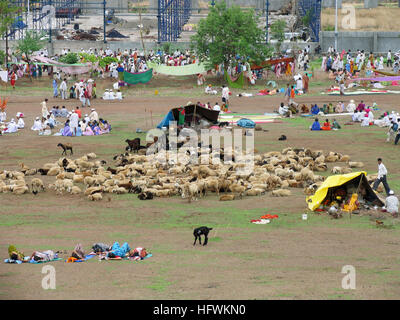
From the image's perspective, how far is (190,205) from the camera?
23.3m

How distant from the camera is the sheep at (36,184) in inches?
995

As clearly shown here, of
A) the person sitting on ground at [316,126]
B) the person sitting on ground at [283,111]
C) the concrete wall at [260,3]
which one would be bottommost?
the person sitting on ground at [316,126]

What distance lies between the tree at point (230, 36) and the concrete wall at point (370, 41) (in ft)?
50.1

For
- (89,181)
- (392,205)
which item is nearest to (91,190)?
(89,181)

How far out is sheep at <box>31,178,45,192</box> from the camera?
25266 millimetres

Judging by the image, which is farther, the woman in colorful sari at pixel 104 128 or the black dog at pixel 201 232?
the woman in colorful sari at pixel 104 128

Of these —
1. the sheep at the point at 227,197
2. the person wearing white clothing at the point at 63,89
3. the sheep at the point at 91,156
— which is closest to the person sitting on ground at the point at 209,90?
the person wearing white clothing at the point at 63,89

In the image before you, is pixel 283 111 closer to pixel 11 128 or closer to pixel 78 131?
pixel 78 131

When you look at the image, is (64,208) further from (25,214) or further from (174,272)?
(174,272)

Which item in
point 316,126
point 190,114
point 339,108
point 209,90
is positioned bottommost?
point 316,126

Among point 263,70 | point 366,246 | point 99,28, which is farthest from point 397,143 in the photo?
point 99,28

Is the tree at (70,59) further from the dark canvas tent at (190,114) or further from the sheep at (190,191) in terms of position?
the sheep at (190,191)

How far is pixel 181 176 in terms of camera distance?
27047 millimetres

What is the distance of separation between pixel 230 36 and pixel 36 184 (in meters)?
27.2
